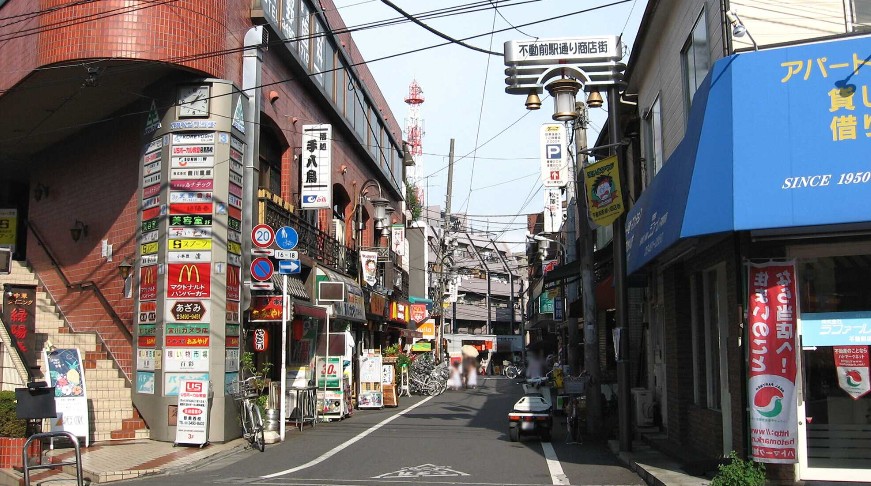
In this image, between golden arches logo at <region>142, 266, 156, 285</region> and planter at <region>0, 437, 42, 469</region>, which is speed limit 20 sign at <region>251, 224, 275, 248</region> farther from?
planter at <region>0, 437, 42, 469</region>

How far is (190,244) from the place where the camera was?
15.7 meters

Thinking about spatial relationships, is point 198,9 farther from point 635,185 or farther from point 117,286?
point 635,185


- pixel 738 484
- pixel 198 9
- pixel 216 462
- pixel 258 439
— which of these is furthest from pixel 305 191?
pixel 738 484

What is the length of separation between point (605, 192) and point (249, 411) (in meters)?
8.09

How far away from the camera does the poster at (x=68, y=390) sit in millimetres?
13617

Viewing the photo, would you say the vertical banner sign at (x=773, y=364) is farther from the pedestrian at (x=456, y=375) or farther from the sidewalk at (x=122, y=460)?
the pedestrian at (x=456, y=375)

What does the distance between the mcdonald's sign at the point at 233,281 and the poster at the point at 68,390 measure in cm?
311

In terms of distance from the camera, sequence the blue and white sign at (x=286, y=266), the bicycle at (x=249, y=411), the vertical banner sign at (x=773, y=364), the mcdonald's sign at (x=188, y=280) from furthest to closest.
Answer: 1. the blue and white sign at (x=286, y=266)
2. the mcdonald's sign at (x=188, y=280)
3. the bicycle at (x=249, y=411)
4. the vertical banner sign at (x=773, y=364)

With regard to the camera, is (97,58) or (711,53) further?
(97,58)

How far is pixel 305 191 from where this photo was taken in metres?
21.3

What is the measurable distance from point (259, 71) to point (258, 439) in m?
8.04

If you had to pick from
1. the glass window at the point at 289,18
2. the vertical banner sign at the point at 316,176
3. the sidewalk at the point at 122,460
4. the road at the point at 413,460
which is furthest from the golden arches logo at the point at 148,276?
the glass window at the point at 289,18

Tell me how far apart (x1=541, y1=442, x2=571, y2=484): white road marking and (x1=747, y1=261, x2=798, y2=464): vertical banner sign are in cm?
315

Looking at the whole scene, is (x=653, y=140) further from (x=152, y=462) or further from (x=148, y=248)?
(x=152, y=462)
